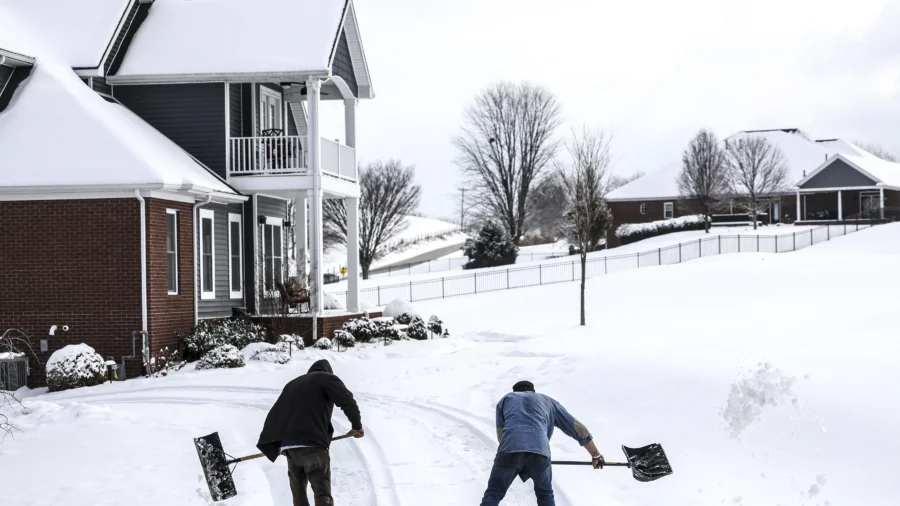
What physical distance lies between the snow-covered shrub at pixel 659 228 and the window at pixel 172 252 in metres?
44.0

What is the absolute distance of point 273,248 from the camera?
28250 mm

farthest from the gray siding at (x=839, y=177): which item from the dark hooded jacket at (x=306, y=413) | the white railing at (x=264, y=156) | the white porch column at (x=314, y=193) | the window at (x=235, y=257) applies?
the dark hooded jacket at (x=306, y=413)

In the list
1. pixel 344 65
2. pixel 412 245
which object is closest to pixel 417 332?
pixel 344 65

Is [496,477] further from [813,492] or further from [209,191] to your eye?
[209,191]

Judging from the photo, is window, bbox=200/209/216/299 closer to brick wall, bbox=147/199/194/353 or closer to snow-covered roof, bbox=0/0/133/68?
brick wall, bbox=147/199/194/353

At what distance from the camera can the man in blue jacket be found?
835 centimetres

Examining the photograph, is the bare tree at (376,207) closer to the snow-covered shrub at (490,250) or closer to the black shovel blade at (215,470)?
the snow-covered shrub at (490,250)

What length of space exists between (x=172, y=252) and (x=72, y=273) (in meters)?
2.20

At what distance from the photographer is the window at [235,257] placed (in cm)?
2558


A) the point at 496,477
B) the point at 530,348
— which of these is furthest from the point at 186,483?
the point at 530,348

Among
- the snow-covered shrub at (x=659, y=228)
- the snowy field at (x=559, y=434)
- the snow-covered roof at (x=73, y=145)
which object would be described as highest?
the snow-covered roof at (x=73, y=145)

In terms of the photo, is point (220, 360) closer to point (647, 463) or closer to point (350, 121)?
point (350, 121)

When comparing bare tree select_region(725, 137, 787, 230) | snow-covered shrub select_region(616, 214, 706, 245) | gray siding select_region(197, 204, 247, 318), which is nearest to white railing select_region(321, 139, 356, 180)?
gray siding select_region(197, 204, 247, 318)

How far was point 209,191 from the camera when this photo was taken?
2253 centimetres
